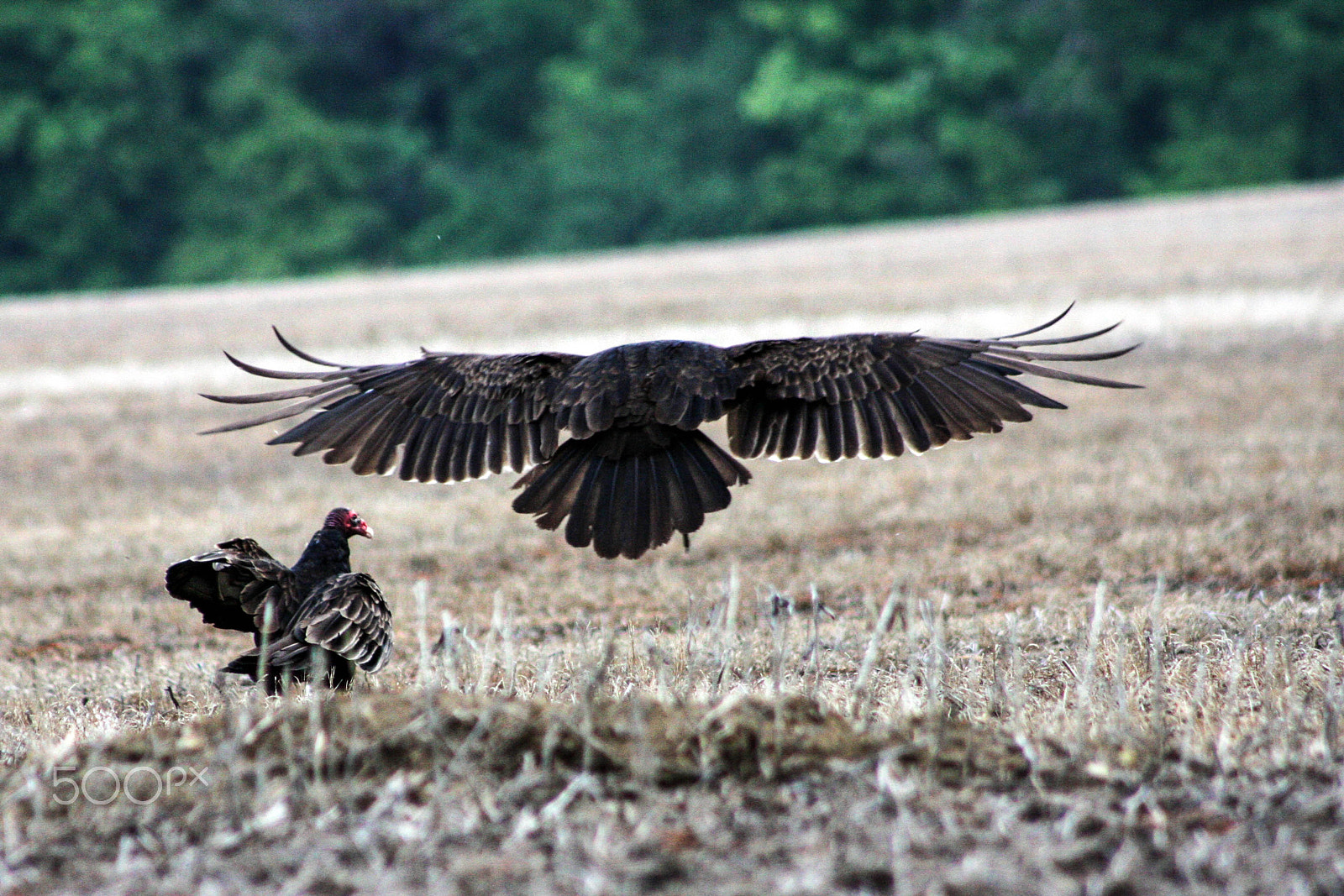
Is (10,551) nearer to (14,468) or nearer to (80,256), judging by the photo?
(14,468)

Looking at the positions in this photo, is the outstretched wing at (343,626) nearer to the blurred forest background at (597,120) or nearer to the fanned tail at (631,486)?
the fanned tail at (631,486)

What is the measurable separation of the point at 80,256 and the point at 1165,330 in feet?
82.9

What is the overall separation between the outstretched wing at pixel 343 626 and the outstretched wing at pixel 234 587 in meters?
0.09

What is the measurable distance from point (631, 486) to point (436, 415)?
2.54 ft

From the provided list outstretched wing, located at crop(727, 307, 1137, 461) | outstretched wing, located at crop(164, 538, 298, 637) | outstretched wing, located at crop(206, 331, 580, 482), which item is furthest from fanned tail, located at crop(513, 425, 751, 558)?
outstretched wing, located at crop(164, 538, 298, 637)

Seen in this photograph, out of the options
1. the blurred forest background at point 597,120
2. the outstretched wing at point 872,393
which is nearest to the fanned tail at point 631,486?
the outstretched wing at point 872,393

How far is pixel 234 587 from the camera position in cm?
383

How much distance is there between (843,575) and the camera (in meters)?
5.35

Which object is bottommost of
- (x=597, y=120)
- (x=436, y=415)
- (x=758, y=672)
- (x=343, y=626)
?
(x=758, y=672)

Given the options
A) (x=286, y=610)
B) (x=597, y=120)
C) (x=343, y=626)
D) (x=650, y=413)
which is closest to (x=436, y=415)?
(x=650, y=413)

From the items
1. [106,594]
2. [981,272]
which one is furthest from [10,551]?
[981,272]

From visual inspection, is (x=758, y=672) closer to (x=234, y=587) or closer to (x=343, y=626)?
(x=343, y=626)

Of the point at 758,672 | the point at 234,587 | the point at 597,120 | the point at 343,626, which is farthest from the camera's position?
the point at 597,120

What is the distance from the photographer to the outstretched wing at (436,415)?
4.47m
